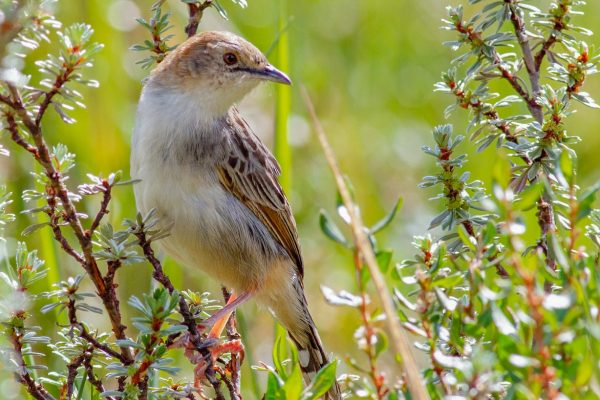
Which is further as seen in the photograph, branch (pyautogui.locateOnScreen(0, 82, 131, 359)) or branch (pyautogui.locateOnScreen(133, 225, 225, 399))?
branch (pyautogui.locateOnScreen(133, 225, 225, 399))

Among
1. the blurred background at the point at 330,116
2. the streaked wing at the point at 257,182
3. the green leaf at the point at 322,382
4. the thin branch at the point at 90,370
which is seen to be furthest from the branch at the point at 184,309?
the blurred background at the point at 330,116

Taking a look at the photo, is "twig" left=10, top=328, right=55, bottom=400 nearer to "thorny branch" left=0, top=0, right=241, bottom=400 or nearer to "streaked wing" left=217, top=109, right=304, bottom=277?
"thorny branch" left=0, top=0, right=241, bottom=400

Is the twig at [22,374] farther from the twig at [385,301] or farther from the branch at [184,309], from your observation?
the twig at [385,301]

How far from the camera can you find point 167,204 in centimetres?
426

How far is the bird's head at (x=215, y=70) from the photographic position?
461cm

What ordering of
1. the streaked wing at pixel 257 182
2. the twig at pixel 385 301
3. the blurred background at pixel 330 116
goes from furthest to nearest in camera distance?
the blurred background at pixel 330 116, the streaked wing at pixel 257 182, the twig at pixel 385 301

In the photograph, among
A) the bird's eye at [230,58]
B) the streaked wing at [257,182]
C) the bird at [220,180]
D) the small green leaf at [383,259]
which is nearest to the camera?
the small green leaf at [383,259]

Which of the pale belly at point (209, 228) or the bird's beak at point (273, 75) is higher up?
the bird's beak at point (273, 75)

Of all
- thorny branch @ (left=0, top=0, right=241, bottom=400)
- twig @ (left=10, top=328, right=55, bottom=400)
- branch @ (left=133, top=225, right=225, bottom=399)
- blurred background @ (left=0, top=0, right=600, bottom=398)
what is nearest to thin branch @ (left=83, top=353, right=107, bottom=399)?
thorny branch @ (left=0, top=0, right=241, bottom=400)

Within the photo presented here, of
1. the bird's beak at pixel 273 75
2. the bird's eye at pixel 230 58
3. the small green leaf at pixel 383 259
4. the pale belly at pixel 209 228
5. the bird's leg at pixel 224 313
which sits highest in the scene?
the small green leaf at pixel 383 259

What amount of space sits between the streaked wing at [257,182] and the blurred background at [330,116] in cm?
117

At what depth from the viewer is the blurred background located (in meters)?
6.27

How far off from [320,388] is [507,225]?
650 millimetres

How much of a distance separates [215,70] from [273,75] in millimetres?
293
